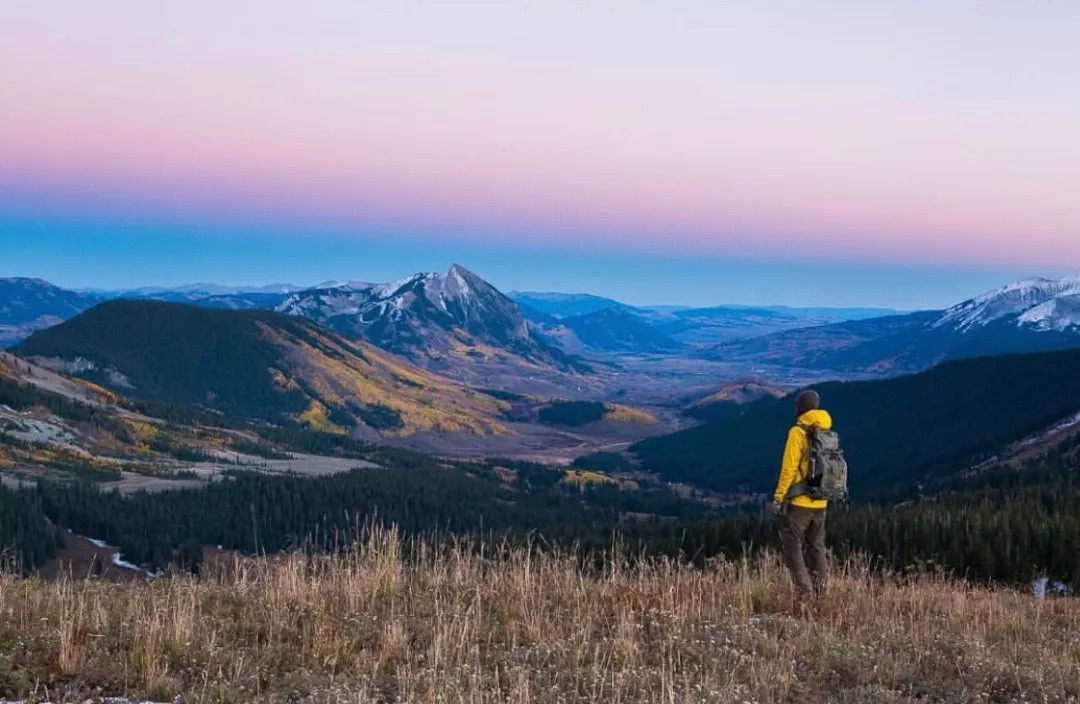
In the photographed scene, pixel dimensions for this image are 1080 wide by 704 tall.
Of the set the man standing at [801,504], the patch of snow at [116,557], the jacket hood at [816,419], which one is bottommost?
the patch of snow at [116,557]

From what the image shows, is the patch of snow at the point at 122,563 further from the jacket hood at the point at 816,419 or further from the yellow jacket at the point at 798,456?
the jacket hood at the point at 816,419

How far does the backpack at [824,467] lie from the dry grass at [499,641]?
186cm

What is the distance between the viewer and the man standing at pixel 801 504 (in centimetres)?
1417

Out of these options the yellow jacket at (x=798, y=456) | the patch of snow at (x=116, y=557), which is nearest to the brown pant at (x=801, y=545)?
the yellow jacket at (x=798, y=456)

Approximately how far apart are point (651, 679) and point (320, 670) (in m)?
3.72

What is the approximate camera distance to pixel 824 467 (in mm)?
13914

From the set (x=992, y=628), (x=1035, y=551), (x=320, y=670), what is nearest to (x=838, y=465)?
(x=992, y=628)

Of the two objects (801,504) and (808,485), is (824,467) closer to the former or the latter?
(808,485)

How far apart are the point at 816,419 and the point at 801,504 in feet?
5.21

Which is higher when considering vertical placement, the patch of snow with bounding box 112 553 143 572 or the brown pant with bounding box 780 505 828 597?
the brown pant with bounding box 780 505 828 597

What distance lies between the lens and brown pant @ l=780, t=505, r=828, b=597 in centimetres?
1427

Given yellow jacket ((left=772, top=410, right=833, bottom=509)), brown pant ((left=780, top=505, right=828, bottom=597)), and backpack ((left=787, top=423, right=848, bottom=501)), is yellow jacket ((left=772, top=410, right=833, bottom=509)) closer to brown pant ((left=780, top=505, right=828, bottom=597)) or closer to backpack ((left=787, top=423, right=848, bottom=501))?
backpack ((left=787, top=423, right=848, bottom=501))


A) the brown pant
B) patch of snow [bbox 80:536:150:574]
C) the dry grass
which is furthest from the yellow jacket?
patch of snow [bbox 80:536:150:574]

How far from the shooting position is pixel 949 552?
49.0m
